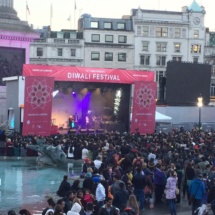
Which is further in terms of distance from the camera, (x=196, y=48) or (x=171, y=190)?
(x=196, y=48)

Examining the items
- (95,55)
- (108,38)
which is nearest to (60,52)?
(95,55)

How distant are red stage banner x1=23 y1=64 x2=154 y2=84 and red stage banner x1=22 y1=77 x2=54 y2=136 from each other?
82 centimetres

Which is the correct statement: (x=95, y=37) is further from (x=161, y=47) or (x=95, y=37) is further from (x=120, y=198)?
(x=120, y=198)

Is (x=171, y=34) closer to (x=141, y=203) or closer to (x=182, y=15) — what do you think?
(x=182, y=15)

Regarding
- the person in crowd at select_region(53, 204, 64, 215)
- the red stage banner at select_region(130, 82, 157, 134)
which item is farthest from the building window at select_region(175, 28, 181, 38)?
the person in crowd at select_region(53, 204, 64, 215)

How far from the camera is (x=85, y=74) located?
148ft

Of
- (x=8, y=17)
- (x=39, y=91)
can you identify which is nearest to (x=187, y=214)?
(x=39, y=91)

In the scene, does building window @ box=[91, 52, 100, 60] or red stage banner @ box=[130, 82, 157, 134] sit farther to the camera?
building window @ box=[91, 52, 100, 60]

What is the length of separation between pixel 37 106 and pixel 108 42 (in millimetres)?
42361

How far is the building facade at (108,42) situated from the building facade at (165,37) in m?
1.22

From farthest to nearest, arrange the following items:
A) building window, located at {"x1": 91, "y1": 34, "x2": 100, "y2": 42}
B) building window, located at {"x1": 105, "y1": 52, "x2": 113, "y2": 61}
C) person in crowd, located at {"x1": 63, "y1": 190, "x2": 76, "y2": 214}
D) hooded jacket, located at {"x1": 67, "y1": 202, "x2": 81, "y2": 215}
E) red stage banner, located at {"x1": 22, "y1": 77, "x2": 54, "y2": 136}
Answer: building window, located at {"x1": 105, "y1": 52, "x2": 113, "y2": 61}, building window, located at {"x1": 91, "y1": 34, "x2": 100, "y2": 42}, red stage banner, located at {"x1": 22, "y1": 77, "x2": 54, "y2": 136}, person in crowd, located at {"x1": 63, "y1": 190, "x2": 76, "y2": 214}, hooded jacket, located at {"x1": 67, "y1": 202, "x2": 81, "y2": 215}

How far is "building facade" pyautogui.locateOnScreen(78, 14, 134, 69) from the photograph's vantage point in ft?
264

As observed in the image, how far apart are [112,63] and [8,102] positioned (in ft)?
128

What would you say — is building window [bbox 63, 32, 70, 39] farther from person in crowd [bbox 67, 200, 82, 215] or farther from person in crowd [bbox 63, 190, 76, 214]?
person in crowd [bbox 67, 200, 82, 215]
